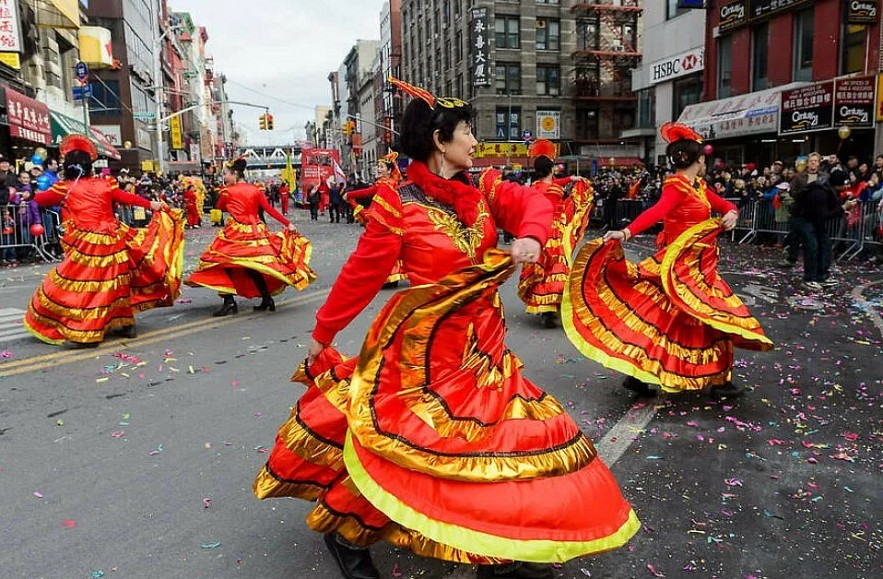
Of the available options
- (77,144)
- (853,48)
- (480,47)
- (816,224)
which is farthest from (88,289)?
(480,47)

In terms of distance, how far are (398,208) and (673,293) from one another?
2.88 metres

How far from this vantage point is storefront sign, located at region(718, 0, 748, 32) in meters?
24.0

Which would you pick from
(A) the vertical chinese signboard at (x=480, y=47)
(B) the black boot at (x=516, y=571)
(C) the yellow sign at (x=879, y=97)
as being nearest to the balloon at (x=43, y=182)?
(B) the black boot at (x=516, y=571)

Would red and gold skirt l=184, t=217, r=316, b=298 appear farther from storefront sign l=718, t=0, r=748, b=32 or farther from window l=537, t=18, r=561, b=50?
window l=537, t=18, r=561, b=50

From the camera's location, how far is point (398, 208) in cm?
266

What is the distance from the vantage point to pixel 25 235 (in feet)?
47.4

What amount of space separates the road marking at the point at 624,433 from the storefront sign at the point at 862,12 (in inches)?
723

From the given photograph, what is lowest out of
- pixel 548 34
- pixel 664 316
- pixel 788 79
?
pixel 664 316

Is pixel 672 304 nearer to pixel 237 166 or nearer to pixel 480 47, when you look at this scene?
pixel 237 166

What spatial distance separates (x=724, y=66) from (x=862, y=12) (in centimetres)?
Result: 690

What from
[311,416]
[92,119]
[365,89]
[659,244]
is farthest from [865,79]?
[365,89]

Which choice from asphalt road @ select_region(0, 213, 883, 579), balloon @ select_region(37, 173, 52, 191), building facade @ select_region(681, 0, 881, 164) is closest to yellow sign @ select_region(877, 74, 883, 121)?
building facade @ select_region(681, 0, 881, 164)

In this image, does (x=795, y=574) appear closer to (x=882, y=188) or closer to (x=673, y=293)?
(x=673, y=293)

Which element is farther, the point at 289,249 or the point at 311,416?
the point at 289,249
